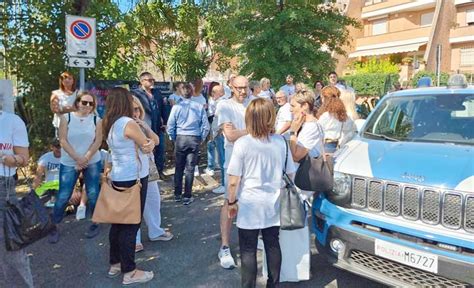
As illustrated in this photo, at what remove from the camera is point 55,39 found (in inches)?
323

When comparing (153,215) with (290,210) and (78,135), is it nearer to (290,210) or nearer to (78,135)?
(78,135)

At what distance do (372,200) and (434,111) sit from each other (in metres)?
1.48

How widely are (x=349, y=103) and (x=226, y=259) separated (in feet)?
10.6

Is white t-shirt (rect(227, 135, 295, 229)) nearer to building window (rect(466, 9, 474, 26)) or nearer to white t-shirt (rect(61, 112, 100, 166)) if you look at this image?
white t-shirt (rect(61, 112, 100, 166))

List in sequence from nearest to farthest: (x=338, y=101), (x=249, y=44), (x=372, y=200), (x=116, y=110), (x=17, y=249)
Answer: (x=17, y=249), (x=372, y=200), (x=116, y=110), (x=338, y=101), (x=249, y=44)

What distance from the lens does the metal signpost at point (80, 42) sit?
20.2 feet

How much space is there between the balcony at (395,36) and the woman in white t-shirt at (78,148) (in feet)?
115

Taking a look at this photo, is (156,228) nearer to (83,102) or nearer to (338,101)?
(83,102)

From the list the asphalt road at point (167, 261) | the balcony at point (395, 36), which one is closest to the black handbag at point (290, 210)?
the asphalt road at point (167, 261)

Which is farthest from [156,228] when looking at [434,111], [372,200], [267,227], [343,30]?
[343,30]

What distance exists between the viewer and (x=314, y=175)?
11.9 ft

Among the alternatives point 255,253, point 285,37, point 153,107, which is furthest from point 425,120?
point 285,37

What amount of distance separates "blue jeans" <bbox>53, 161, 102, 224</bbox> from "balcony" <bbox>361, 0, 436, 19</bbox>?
118ft

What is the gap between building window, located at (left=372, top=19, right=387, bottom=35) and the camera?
3851 cm
